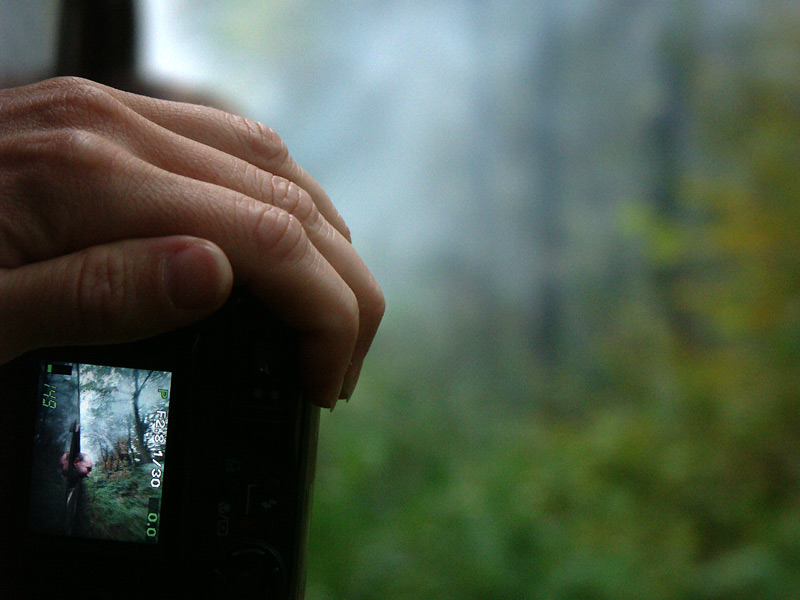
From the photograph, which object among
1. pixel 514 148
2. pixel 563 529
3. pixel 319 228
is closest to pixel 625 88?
pixel 514 148

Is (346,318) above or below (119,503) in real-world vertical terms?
above

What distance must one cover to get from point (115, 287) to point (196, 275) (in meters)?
0.07

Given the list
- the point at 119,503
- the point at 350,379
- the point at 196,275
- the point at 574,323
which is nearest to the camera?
the point at 196,275

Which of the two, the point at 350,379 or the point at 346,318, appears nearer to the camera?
the point at 346,318

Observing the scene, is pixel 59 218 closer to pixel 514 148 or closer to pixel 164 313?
pixel 164 313

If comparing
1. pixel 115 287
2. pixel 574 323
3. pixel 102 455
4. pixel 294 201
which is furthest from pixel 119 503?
pixel 574 323

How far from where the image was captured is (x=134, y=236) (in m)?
0.57

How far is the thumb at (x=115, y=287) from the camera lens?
54cm

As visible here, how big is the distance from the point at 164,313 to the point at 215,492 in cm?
21

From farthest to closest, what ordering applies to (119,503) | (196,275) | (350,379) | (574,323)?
(574,323) → (350,379) → (119,503) → (196,275)

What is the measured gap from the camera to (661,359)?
146cm

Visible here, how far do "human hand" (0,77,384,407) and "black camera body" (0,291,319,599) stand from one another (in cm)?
6

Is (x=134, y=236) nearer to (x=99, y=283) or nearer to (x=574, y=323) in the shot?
(x=99, y=283)

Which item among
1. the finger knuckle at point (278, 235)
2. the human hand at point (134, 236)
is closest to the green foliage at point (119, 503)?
the human hand at point (134, 236)
